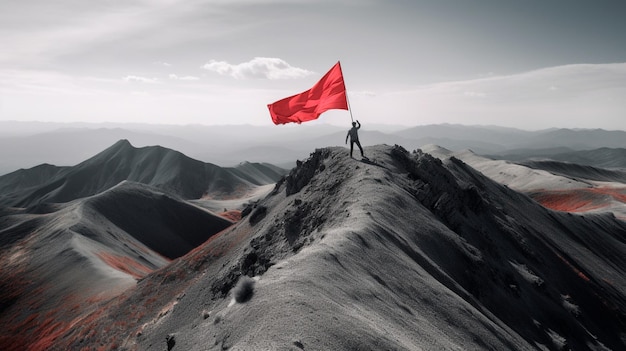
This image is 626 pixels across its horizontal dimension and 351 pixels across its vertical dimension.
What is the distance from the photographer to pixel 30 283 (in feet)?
141

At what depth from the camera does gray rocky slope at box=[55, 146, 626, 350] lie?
11.7m

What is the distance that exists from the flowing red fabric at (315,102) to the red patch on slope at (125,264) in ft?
105

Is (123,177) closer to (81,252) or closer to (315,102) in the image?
(81,252)

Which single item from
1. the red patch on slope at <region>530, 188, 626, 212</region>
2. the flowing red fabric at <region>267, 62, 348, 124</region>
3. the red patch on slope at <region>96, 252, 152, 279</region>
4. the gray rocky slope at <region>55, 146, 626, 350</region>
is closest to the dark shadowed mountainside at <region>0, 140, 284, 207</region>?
the red patch on slope at <region>96, 252, 152, 279</region>

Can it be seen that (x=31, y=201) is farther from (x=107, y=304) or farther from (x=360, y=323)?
(x=360, y=323)

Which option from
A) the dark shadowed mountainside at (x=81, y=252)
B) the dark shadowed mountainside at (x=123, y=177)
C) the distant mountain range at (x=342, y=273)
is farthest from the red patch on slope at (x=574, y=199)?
the dark shadowed mountainside at (x=123, y=177)

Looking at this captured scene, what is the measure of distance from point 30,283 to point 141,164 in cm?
12490

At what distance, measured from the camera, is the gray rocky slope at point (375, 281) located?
11680 millimetres

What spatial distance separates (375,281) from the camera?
15078 millimetres

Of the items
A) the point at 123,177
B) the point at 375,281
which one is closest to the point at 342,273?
the point at 375,281

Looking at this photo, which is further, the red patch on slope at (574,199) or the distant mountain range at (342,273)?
the red patch on slope at (574,199)

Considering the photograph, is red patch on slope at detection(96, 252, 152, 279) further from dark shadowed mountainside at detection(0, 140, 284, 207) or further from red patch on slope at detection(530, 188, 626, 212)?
red patch on slope at detection(530, 188, 626, 212)

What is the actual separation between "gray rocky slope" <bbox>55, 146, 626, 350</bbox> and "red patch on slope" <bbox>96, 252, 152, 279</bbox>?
47.6 ft

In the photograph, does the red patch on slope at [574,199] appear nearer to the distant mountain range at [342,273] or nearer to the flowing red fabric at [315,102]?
the distant mountain range at [342,273]
